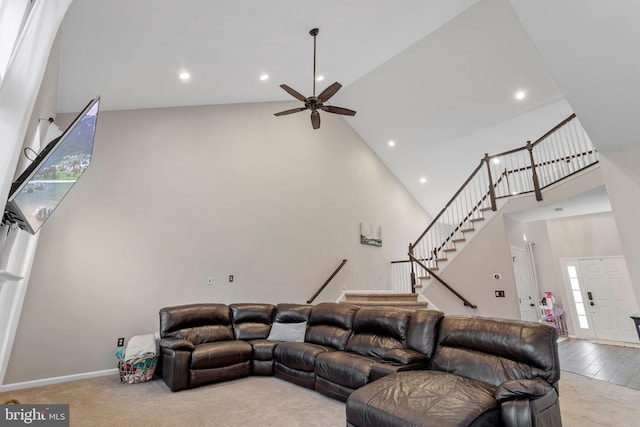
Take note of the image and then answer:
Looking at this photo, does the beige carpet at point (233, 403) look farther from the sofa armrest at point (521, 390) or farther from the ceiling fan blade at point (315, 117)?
the ceiling fan blade at point (315, 117)

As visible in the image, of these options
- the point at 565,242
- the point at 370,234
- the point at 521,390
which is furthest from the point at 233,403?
the point at 565,242

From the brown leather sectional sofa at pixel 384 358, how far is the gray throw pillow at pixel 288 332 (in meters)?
0.02

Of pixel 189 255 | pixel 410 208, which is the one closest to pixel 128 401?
pixel 189 255

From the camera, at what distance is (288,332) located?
4.39 metres

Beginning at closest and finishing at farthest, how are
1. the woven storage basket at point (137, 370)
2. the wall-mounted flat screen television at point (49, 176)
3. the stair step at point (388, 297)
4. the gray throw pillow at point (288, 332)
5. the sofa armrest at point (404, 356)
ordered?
the wall-mounted flat screen television at point (49, 176)
the sofa armrest at point (404, 356)
the woven storage basket at point (137, 370)
the gray throw pillow at point (288, 332)
the stair step at point (388, 297)

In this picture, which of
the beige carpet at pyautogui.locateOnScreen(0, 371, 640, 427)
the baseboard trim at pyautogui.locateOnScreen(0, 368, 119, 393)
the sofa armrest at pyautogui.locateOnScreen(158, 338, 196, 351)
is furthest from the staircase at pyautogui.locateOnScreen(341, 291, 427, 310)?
the baseboard trim at pyautogui.locateOnScreen(0, 368, 119, 393)

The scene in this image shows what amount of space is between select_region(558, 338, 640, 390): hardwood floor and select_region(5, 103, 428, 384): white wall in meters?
3.80

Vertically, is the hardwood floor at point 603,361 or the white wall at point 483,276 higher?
the white wall at point 483,276

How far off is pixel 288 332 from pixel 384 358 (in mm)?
1749

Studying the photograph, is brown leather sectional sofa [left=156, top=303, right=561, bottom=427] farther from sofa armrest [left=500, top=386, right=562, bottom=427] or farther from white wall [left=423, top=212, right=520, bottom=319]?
white wall [left=423, top=212, right=520, bottom=319]

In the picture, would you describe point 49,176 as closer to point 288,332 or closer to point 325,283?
point 288,332

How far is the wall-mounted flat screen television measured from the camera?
1.69 m

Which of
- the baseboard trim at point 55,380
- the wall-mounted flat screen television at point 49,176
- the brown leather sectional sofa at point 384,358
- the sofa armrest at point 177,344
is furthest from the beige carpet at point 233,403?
the wall-mounted flat screen television at point 49,176

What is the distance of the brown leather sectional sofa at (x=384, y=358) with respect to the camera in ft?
6.32
